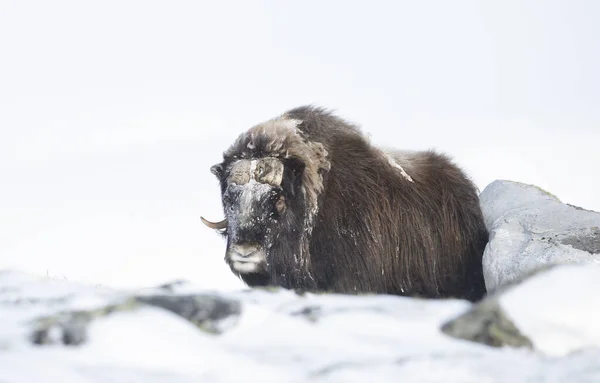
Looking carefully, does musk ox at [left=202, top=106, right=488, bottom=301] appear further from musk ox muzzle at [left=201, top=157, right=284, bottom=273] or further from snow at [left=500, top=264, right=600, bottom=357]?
snow at [left=500, top=264, right=600, bottom=357]

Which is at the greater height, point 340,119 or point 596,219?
point 340,119

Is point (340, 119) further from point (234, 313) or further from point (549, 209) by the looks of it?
point (234, 313)

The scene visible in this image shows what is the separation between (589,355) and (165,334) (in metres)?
1.29

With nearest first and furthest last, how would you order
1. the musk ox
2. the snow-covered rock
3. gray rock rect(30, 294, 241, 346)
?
gray rock rect(30, 294, 241, 346), the snow-covered rock, the musk ox

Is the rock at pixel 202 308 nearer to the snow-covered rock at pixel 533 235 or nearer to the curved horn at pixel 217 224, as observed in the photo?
the snow-covered rock at pixel 533 235

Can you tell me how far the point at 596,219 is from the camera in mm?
6074

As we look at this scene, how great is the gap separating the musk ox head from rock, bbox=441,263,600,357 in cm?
Answer: 319

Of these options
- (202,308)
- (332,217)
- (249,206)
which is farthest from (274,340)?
(332,217)

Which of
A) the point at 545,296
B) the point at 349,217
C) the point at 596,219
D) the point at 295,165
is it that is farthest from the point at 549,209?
the point at 545,296

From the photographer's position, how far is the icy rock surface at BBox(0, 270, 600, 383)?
2.36m

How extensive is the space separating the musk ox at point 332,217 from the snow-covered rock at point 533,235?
43cm

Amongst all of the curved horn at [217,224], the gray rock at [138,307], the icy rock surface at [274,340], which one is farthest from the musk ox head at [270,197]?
the gray rock at [138,307]

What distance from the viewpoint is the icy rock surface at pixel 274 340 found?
7.74 ft

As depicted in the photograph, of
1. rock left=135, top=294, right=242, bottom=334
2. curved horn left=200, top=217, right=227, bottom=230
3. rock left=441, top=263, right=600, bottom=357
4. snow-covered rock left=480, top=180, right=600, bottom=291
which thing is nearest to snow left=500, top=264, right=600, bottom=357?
rock left=441, top=263, right=600, bottom=357
